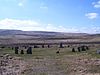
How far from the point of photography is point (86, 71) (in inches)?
1109

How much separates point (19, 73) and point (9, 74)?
1.07 meters

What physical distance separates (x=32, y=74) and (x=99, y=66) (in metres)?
8.09

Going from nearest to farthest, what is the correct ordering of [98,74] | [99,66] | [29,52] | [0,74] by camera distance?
[98,74] → [0,74] → [99,66] → [29,52]

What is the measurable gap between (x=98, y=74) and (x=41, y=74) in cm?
550

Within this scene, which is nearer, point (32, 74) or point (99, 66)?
point (32, 74)

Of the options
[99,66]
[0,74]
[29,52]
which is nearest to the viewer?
[0,74]

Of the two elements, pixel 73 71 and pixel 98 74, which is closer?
pixel 98 74

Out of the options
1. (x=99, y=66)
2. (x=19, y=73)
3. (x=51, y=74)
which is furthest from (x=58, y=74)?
(x=99, y=66)

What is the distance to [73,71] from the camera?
2870 cm

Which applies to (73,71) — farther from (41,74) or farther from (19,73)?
(19,73)

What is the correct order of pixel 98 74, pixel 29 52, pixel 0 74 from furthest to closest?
1. pixel 29 52
2. pixel 0 74
3. pixel 98 74

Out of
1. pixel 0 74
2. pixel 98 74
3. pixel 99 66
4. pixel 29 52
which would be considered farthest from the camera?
pixel 29 52

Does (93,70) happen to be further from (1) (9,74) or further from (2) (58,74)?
(1) (9,74)

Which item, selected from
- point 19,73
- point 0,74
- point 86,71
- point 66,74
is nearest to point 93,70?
point 86,71
